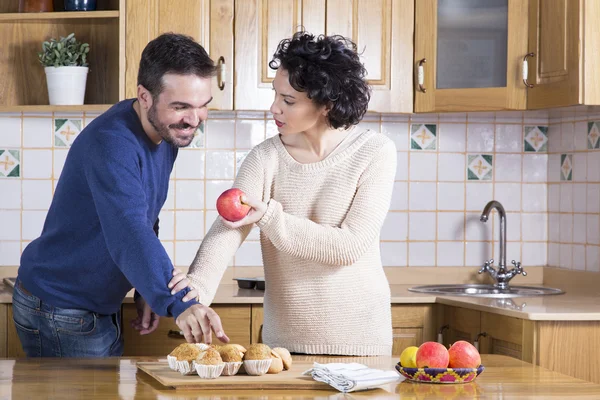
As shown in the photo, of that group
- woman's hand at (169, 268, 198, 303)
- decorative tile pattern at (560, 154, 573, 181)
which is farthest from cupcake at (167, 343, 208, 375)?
decorative tile pattern at (560, 154, 573, 181)

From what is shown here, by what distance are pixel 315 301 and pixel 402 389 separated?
1.68ft

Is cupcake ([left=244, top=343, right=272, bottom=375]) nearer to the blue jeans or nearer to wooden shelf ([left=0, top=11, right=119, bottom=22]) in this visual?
the blue jeans

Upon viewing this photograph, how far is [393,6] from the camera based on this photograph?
10.9ft

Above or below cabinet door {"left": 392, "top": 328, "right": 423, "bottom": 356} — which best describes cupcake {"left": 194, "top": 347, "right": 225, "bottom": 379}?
above

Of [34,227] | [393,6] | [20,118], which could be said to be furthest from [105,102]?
[393,6]

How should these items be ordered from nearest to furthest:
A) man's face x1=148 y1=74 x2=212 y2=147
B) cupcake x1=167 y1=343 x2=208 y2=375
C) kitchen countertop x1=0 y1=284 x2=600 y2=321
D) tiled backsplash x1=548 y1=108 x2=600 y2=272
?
cupcake x1=167 y1=343 x2=208 y2=375 → man's face x1=148 y1=74 x2=212 y2=147 → kitchen countertop x1=0 y1=284 x2=600 y2=321 → tiled backsplash x1=548 y1=108 x2=600 y2=272

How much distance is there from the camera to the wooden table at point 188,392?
1675mm

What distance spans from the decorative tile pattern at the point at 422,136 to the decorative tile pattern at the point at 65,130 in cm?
131

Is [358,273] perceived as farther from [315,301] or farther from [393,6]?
[393,6]

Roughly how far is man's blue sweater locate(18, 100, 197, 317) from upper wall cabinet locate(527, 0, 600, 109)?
1.37m

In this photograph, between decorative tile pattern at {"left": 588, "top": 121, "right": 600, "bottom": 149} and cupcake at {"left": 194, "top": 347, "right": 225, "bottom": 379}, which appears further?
decorative tile pattern at {"left": 588, "top": 121, "right": 600, "bottom": 149}

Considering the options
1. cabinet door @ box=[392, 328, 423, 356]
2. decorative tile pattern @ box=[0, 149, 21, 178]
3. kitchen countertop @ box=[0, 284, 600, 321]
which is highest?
decorative tile pattern @ box=[0, 149, 21, 178]

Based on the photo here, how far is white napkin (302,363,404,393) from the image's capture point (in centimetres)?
170

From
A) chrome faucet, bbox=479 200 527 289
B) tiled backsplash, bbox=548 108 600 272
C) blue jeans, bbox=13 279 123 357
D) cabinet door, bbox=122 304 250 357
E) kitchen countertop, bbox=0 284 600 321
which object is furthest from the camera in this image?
chrome faucet, bbox=479 200 527 289
